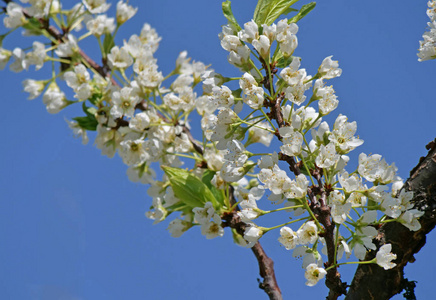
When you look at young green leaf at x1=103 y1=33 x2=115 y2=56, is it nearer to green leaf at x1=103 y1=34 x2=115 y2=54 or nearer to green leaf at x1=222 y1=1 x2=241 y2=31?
green leaf at x1=103 y1=34 x2=115 y2=54

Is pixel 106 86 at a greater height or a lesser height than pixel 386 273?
greater

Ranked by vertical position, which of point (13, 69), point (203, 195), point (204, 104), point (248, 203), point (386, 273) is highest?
point (13, 69)

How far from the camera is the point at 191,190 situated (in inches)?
64.0

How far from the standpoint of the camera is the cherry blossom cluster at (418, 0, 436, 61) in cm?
156

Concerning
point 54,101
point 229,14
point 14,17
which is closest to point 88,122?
point 54,101

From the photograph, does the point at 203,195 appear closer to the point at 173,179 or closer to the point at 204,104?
the point at 173,179

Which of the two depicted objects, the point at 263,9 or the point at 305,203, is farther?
the point at 263,9

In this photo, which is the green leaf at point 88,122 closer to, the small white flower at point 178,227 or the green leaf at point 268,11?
the small white flower at point 178,227

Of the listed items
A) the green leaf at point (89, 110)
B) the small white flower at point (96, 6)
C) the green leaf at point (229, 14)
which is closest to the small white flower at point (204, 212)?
the green leaf at point (229, 14)

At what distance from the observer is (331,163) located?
1.21 meters

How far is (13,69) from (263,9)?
50.0 inches

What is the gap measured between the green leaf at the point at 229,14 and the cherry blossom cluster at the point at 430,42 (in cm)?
61

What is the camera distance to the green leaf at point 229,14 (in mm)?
1401

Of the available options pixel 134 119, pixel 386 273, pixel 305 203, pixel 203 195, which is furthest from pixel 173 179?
pixel 386 273
